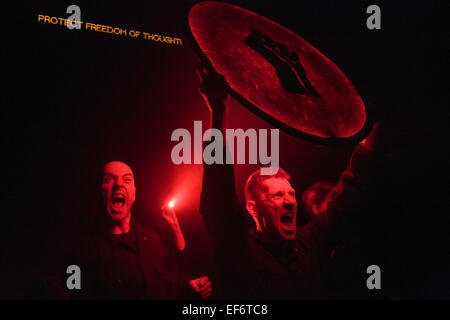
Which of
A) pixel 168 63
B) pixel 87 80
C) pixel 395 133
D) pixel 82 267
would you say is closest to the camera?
pixel 82 267

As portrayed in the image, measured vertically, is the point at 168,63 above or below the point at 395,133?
above

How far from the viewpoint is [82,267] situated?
2680 mm

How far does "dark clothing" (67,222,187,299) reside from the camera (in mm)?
2693

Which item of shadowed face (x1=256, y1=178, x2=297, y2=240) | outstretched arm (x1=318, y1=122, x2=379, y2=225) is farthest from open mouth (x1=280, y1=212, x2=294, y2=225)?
outstretched arm (x1=318, y1=122, x2=379, y2=225)

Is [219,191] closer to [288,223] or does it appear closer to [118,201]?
[288,223]

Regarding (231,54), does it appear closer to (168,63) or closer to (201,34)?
(201,34)

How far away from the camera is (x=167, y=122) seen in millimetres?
3061

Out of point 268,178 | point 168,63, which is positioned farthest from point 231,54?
point 268,178

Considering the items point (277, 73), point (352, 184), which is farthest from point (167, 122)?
point (352, 184)

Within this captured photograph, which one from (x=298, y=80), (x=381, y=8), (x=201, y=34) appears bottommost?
(x=298, y=80)

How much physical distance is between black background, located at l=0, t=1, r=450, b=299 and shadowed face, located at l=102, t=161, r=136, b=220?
0.17 feet

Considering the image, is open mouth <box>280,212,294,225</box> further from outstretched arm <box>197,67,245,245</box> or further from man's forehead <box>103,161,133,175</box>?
man's forehead <box>103,161,133,175</box>

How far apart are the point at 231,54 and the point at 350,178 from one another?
4.45 feet

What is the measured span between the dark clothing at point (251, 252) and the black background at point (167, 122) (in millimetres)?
113
